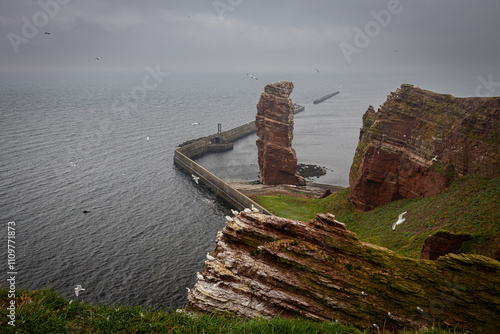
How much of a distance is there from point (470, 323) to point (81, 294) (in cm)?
3746

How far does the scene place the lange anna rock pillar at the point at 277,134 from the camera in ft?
229

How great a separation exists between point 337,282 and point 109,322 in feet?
39.6

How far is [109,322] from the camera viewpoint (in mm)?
14148

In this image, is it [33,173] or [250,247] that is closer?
[250,247]

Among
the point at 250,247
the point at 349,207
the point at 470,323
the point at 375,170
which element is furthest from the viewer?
the point at 349,207

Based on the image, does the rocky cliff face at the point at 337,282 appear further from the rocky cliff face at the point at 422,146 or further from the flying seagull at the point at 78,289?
the rocky cliff face at the point at 422,146

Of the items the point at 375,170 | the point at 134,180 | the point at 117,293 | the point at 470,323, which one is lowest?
Answer: the point at 117,293

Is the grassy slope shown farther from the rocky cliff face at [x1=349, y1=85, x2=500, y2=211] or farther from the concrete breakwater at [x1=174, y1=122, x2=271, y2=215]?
the concrete breakwater at [x1=174, y1=122, x2=271, y2=215]

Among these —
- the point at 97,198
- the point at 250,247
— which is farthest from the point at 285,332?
the point at 97,198

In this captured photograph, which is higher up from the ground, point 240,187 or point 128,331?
point 128,331

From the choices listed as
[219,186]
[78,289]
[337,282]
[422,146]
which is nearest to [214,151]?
[219,186]

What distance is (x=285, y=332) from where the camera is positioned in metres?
14.0

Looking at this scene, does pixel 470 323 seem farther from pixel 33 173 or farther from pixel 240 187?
pixel 33 173

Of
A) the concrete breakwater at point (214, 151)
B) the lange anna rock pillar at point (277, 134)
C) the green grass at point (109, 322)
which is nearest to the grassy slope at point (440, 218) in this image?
the concrete breakwater at point (214, 151)
